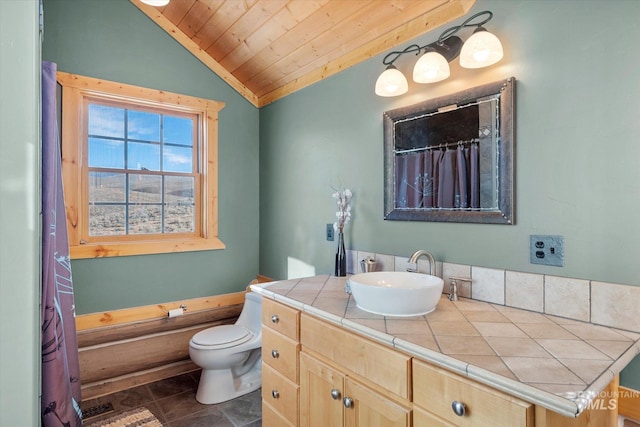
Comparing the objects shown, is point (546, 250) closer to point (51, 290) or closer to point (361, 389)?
point (361, 389)

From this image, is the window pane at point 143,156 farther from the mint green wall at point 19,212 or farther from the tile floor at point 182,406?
the mint green wall at point 19,212

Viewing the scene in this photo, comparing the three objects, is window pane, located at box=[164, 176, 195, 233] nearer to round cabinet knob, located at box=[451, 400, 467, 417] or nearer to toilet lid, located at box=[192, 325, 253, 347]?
toilet lid, located at box=[192, 325, 253, 347]

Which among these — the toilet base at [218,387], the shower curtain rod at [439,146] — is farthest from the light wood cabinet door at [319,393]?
the shower curtain rod at [439,146]

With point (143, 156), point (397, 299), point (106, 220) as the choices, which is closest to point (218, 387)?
point (106, 220)

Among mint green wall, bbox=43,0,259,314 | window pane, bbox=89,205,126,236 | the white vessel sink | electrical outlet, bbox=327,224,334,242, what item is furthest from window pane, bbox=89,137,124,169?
the white vessel sink

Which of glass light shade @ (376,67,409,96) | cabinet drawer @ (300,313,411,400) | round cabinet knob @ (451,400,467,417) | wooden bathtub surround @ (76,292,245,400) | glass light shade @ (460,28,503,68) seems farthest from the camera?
wooden bathtub surround @ (76,292,245,400)

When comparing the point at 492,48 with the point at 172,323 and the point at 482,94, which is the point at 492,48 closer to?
the point at 482,94

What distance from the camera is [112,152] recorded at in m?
2.65

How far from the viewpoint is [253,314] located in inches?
107

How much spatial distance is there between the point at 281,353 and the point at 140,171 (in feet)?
6.21

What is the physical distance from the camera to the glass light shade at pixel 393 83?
187 cm

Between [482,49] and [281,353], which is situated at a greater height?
[482,49]

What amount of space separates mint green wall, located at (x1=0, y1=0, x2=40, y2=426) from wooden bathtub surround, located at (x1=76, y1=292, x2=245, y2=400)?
1.68m

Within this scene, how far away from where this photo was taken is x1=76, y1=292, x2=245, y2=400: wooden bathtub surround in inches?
97.0
